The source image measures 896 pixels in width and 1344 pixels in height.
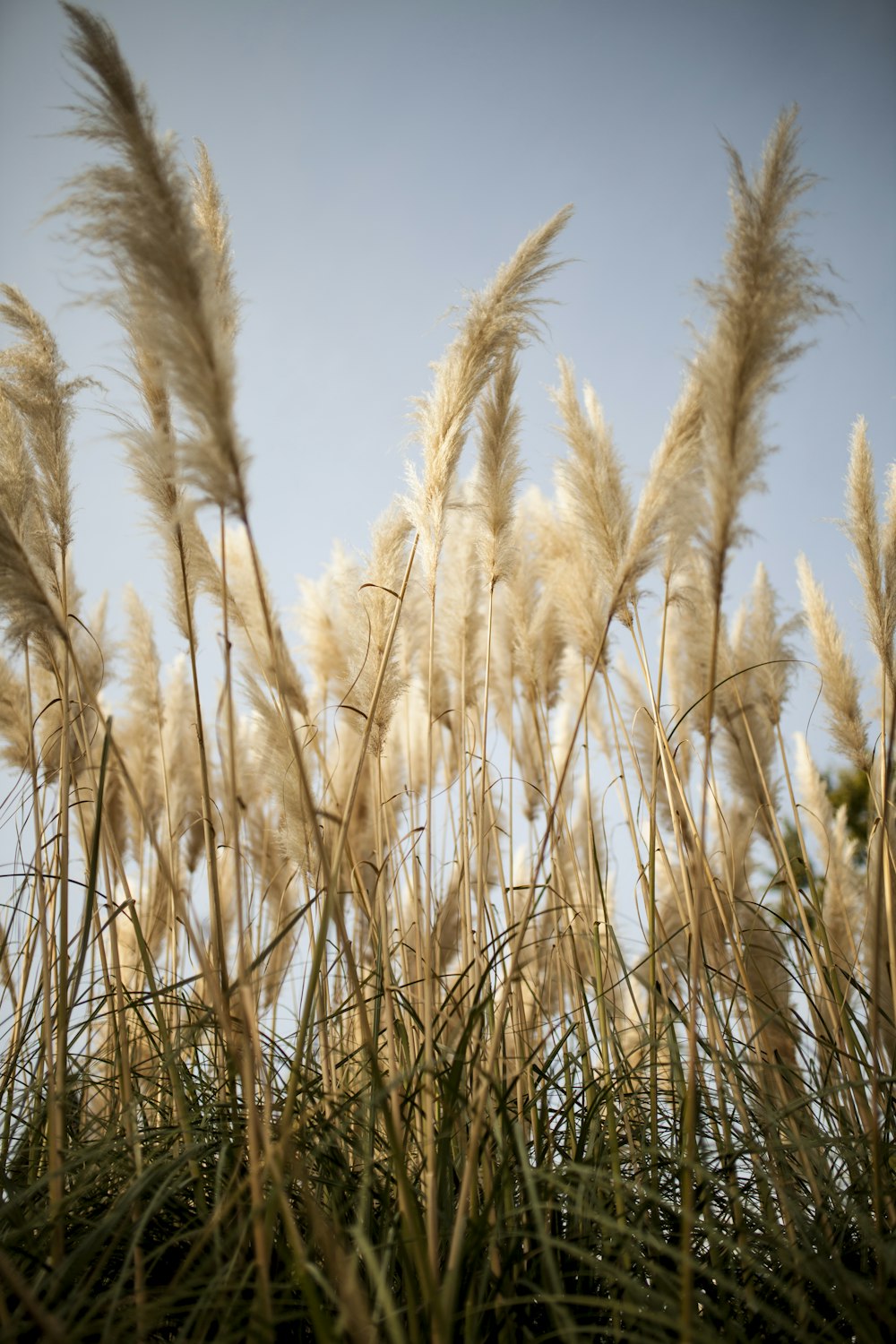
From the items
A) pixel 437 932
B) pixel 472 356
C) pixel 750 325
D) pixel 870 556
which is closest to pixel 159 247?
pixel 472 356

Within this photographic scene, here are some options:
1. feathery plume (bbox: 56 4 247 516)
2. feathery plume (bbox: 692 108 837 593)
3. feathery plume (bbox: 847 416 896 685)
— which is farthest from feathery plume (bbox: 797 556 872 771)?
feathery plume (bbox: 56 4 247 516)

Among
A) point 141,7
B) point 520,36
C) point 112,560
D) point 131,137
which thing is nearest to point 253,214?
point 141,7

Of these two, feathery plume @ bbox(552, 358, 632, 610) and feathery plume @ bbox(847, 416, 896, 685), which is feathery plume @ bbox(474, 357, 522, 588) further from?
feathery plume @ bbox(847, 416, 896, 685)

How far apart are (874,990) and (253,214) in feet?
24.7

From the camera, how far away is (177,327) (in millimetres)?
1124

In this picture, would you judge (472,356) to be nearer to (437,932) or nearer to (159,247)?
(159,247)

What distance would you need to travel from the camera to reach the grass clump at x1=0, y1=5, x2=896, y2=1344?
1072 mm

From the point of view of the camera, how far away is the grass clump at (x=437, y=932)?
3.52ft

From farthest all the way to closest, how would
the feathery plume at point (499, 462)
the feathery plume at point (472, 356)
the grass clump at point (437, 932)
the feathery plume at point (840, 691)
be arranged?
the feathery plume at point (840, 691)
the feathery plume at point (499, 462)
the feathery plume at point (472, 356)
the grass clump at point (437, 932)

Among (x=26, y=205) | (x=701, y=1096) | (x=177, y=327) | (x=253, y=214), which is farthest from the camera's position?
(x=253, y=214)

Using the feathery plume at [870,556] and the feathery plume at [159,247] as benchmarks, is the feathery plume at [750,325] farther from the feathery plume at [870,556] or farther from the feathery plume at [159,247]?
the feathery plume at [870,556]

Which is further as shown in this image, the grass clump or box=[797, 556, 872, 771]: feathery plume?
box=[797, 556, 872, 771]: feathery plume

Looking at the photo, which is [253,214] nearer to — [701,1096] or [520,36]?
[520,36]

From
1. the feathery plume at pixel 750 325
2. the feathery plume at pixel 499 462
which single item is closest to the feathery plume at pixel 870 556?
the feathery plume at pixel 750 325
